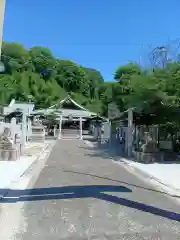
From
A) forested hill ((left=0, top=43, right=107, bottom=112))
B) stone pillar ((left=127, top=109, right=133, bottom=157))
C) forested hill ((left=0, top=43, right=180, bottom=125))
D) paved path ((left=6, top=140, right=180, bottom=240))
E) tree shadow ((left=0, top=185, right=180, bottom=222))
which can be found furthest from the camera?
forested hill ((left=0, top=43, right=107, bottom=112))

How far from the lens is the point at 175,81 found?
52.1ft

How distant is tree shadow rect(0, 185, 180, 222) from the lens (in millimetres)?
6569

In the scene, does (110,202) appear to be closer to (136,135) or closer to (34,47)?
(136,135)

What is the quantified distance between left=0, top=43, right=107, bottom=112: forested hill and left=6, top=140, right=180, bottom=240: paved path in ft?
182

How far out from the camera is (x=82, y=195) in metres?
7.80

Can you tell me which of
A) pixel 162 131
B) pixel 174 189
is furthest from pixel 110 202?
pixel 162 131

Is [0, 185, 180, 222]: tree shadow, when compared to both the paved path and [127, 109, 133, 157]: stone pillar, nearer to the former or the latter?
the paved path

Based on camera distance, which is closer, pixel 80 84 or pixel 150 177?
pixel 150 177

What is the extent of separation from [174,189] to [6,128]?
975cm

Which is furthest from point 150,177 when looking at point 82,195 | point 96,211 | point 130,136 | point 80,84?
point 80,84

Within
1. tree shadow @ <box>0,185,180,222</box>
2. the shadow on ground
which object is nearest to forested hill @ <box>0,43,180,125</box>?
the shadow on ground

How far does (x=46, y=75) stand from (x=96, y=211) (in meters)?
79.0

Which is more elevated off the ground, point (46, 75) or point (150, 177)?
point (46, 75)

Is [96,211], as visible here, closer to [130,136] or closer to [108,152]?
[130,136]
